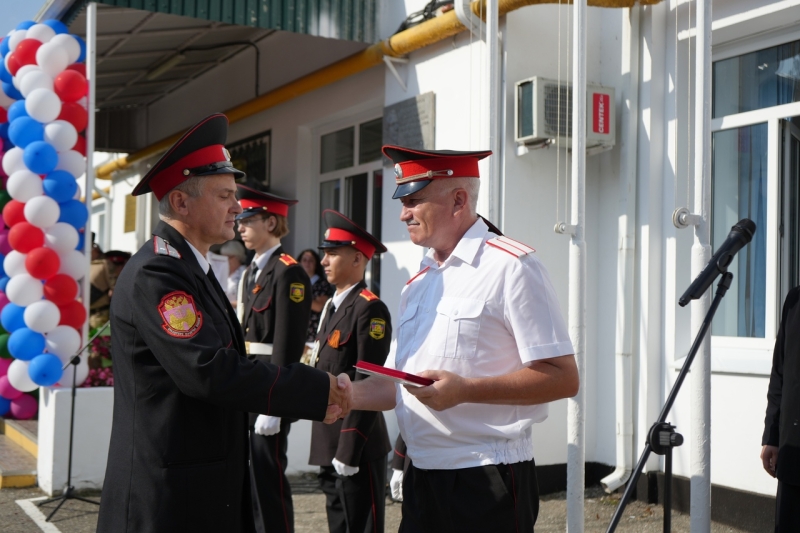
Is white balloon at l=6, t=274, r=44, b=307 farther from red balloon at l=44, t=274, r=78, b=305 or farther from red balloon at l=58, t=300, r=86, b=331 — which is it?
red balloon at l=58, t=300, r=86, b=331

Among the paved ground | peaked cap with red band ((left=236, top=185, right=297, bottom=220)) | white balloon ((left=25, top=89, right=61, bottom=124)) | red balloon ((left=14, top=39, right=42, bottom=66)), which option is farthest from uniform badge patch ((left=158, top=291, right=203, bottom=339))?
red balloon ((left=14, top=39, right=42, bottom=66))

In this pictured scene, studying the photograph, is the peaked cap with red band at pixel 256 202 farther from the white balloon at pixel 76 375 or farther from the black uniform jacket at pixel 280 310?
the white balloon at pixel 76 375

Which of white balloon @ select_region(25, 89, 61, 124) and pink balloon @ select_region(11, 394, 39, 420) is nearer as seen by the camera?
white balloon @ select_region(25, 89, 61, 124)

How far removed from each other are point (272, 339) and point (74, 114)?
3024 mm

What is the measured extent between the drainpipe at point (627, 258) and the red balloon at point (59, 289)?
412cm

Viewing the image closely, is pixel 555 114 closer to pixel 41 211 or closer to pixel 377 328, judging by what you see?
pixel 377 328

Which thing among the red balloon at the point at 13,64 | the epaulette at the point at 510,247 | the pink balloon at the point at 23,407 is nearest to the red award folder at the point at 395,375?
the epaulette at the point at 510,247

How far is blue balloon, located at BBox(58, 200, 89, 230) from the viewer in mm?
6867

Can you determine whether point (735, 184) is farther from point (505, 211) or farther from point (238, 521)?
point (238, 521)

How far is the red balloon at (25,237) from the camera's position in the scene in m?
6.69

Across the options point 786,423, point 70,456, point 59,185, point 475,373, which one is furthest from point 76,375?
point 786,423

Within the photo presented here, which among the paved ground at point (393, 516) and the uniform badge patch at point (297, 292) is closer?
the uniform badge patch at point (297, 292)

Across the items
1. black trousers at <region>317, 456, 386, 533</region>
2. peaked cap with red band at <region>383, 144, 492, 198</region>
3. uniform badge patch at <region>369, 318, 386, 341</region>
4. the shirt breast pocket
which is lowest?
black trousers at <region>317, 456, 386, 533</region>

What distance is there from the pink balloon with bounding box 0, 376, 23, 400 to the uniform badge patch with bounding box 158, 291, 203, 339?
5.96 meters
